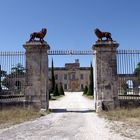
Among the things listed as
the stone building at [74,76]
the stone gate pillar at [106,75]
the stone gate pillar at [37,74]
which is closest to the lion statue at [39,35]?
the stone gate pillar at [37,74]

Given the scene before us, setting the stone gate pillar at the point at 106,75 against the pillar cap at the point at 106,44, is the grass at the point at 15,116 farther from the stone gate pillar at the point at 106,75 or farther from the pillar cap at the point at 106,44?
the pillar cap at the point at 106,44

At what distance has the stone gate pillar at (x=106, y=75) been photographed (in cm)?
1631

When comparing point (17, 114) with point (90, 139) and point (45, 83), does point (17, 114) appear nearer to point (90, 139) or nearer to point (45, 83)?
point (45, 83)

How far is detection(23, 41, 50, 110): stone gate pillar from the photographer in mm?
16328

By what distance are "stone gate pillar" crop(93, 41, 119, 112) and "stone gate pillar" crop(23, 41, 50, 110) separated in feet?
9.67

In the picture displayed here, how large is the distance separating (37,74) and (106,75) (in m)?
3.97

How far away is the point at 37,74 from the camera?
54.0 feet

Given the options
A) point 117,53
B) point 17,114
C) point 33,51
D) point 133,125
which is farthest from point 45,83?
point 133,125

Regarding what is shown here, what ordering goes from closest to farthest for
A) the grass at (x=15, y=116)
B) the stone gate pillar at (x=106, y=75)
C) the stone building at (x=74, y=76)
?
the grass at (x=15, y=116)
the stone gate pillar at (x=106, y=75)
the stone building at (x=74, y=76)

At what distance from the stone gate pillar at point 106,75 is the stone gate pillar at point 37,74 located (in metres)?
2.95

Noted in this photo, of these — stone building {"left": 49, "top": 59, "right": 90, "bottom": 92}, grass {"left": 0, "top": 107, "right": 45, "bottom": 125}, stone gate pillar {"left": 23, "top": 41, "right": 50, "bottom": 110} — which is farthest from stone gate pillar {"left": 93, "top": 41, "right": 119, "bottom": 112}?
stone building {"left": 49, "top": 59, "right": 90, "bottom": 92}

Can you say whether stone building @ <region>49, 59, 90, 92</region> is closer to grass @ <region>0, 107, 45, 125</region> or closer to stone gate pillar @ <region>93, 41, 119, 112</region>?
stone gate pillar @ <region>93, 41, 119, 112</region>

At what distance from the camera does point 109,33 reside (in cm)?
1672

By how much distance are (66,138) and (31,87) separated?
28.2ft
